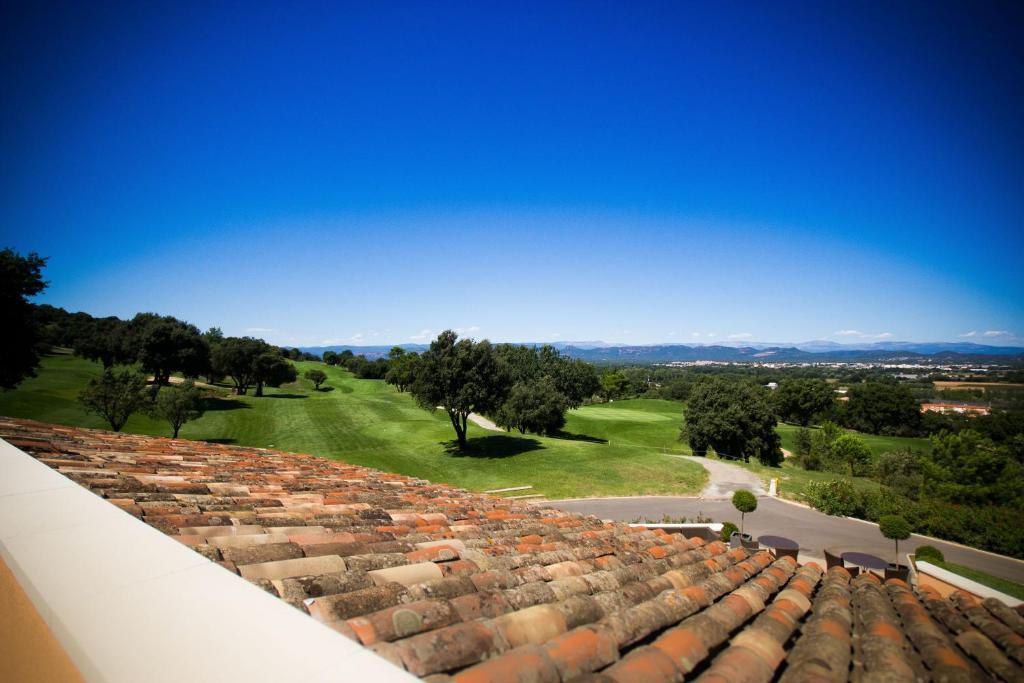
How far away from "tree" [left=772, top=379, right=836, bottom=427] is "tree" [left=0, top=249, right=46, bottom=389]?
10765 centimetres

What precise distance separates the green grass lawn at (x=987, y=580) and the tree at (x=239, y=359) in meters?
77.9

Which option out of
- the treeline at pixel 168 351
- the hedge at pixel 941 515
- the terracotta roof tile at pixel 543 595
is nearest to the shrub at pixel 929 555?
the hedge at pixel 941 515

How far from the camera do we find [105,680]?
5.36 feet

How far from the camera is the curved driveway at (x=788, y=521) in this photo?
62.3 ft

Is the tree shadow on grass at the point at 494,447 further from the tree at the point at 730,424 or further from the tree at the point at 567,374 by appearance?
the tree at the point at 567,374

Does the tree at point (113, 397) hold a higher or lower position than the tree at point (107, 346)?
lower

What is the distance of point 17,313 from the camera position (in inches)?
995

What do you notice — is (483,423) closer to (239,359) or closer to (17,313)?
(239,359)

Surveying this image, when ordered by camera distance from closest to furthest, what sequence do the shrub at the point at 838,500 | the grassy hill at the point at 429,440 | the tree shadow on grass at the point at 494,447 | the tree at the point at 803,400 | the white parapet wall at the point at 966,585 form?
the white parapet wall at the point at 966,585 < the shrub at the point at 838,500 < the grassy hill at the point at 429,440 < the tree shadow on grass at the point at 494,447 < the tree at the point at 803,400

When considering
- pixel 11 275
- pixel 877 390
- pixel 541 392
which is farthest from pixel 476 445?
pixel 877 390

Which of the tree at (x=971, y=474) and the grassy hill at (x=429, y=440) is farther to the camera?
the grassy hill at (x=429, y=440)

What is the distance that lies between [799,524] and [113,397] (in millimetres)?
47149

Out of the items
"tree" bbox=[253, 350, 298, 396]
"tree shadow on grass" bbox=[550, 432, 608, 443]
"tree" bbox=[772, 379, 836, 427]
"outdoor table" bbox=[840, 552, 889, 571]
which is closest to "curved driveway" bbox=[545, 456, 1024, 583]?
"outdoor table" bbox=[840, 552, 889, 571]

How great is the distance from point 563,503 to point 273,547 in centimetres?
2364
